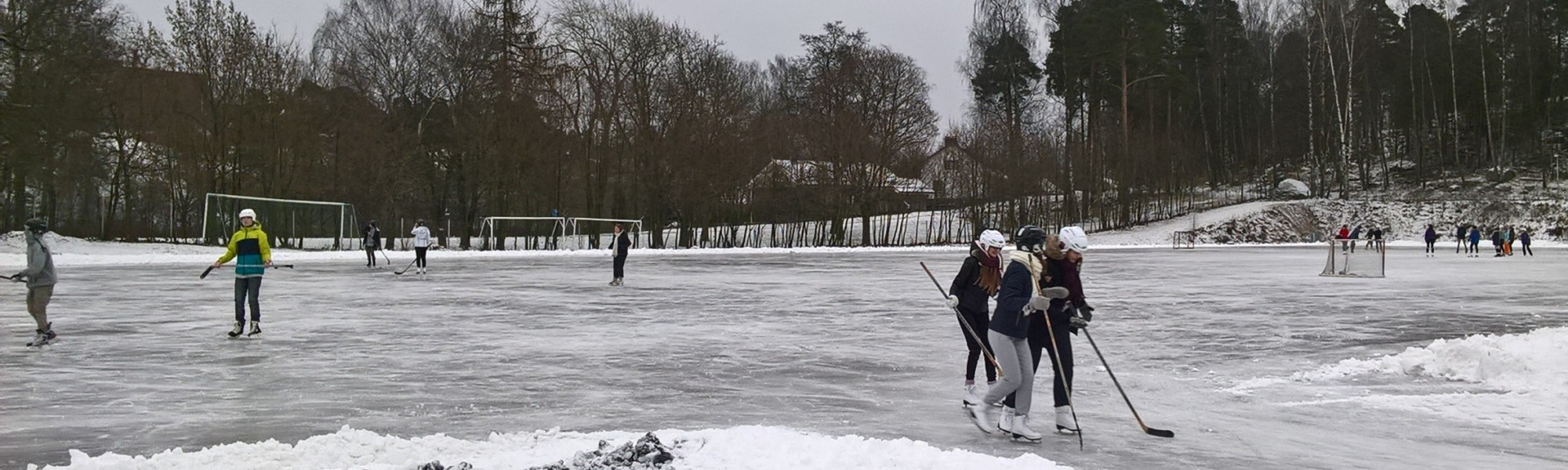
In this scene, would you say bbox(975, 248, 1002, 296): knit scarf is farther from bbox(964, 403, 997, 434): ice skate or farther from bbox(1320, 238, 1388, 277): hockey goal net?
bbox(1320, 238, 1388, 277): hockey goal net

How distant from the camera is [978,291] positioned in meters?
8.20

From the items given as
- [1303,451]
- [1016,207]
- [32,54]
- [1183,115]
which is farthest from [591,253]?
[1183,115]

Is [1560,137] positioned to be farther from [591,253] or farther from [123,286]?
[123,286]

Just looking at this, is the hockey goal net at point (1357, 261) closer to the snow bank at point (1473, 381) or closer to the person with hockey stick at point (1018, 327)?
the snow bank at point (1473, 381)

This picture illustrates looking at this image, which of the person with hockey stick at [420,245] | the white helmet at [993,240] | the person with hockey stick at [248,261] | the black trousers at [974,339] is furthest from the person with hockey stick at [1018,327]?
the person with hockey stick at [420,245]

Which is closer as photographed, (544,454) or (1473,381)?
(544,454)

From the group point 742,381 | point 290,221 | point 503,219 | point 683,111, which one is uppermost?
point 683,111

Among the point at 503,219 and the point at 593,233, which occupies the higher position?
the point at 503,219

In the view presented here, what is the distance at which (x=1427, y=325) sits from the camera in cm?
1409

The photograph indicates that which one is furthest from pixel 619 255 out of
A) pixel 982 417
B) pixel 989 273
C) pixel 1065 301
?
pixel 1065 301

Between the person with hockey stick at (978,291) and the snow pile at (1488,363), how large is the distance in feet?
11.2

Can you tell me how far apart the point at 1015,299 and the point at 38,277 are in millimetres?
10126

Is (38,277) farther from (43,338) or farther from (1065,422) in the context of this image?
(1065,422)

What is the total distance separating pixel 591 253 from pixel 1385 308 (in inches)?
1074
